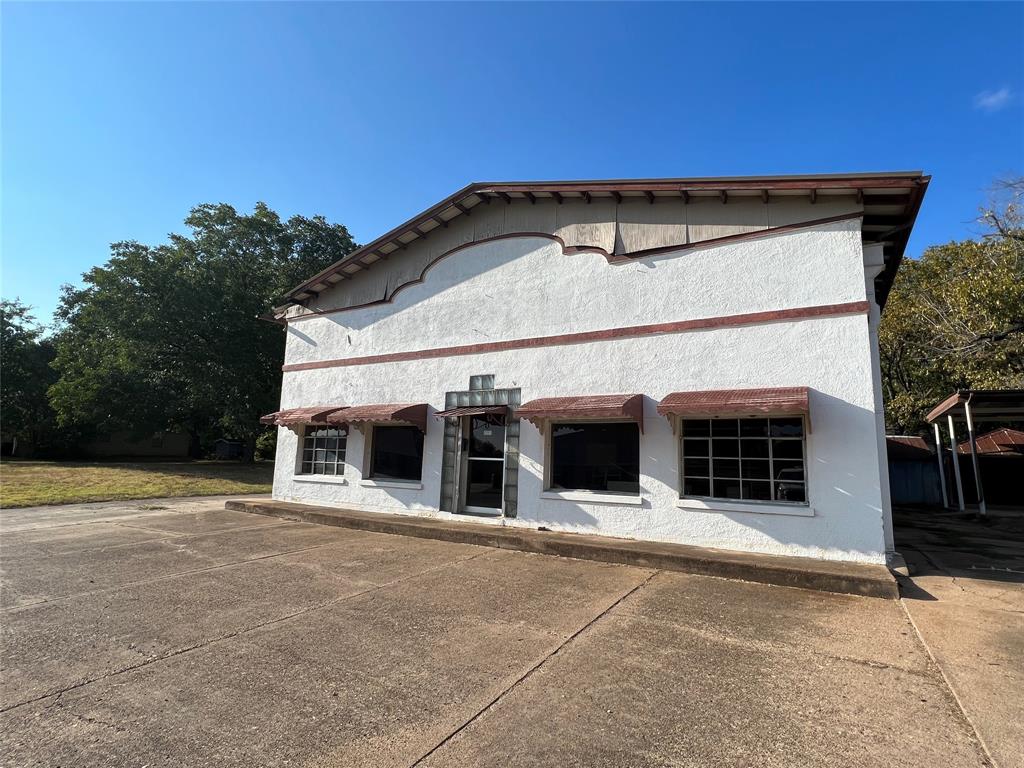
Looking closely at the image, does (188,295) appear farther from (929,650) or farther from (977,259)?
(977,259)

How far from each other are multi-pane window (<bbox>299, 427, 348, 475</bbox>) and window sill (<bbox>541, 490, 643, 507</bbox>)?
5.95 metres

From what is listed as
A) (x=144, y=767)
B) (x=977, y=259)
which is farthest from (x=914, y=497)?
(x=144, y=767)

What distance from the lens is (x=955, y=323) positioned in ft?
48.9

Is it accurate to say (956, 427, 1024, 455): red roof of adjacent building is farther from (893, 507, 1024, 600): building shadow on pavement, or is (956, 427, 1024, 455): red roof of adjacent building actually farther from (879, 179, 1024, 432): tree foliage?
(893, 507, 1024, 600): building shadow on pavement

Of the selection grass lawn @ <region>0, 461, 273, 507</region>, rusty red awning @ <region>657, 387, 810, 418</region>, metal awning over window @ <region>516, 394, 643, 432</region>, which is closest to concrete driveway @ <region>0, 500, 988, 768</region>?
rusty red awning @ <region>657, 387, 810, 418</region>

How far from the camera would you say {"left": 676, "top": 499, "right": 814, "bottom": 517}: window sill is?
7539mm

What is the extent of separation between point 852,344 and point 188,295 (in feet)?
93.7

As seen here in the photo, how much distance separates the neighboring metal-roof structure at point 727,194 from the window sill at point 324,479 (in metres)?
5.57

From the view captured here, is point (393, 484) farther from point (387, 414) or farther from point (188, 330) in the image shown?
point (188, 330)

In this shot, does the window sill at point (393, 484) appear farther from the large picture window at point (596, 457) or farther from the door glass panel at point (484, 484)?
the large picture window at point (596, 457)

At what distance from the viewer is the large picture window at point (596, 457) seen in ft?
29.9

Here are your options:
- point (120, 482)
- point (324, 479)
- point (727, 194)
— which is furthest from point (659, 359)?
point (120, 482)

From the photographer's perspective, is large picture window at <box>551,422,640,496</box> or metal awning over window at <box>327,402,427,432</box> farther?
metal awning over window at <box>327,402,427,432</box>

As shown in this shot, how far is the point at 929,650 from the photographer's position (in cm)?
455
